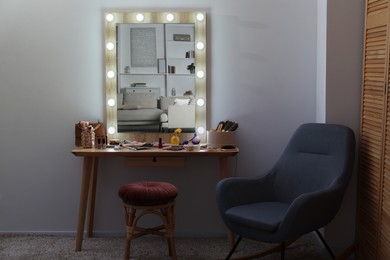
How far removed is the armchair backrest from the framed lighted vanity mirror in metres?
0.80

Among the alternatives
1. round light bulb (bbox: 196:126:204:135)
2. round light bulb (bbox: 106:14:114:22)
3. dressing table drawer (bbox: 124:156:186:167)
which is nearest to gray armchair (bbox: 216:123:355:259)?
dressing table drawer (bbox: 124:156:186:167)

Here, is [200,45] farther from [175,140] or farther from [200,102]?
[175,140]

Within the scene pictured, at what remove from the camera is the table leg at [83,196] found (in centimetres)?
356

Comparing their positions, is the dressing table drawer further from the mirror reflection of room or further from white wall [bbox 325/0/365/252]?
white wall [bbox 325/0/365/252]

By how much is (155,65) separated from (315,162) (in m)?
1.31

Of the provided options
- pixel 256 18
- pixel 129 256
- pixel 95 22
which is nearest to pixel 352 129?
pixel 256 18

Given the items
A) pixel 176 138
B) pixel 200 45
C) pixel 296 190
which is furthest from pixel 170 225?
pixel 200 45

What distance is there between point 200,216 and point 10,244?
4.44ft

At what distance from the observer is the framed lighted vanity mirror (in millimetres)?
3773

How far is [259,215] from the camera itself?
9.83 feet

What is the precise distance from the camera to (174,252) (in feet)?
10.9

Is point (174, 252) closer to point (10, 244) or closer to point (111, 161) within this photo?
point (111, 161)

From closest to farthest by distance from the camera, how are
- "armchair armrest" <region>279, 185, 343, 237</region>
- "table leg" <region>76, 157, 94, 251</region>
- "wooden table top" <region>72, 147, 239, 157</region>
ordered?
"armchair armrest" <region>279, 185, 343, 237</region>
"wooden table top" <region>72, 147, 239, 157</region>
"table leg" <region>76, 157, 94, 251</region>

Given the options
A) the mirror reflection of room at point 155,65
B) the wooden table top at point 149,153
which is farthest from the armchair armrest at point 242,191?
the mirror reflection of room at point 155,65
